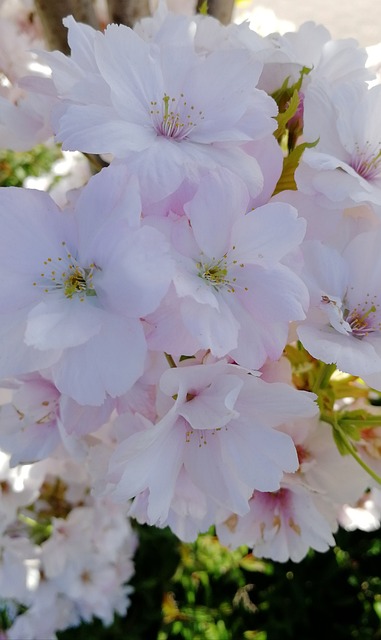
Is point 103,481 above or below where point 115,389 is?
below

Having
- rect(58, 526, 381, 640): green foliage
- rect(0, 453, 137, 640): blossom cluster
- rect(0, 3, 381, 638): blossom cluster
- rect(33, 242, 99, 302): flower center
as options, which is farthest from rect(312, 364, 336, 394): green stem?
rect(58, 526, 381, 640): green foliage

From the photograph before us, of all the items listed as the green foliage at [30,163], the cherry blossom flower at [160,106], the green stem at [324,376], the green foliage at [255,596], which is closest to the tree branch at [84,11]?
the cherry blossom flower at [160,106]

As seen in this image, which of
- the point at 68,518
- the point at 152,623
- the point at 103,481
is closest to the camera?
the point at 103,481

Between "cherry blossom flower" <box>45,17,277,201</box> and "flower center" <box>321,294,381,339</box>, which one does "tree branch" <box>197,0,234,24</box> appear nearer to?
"cherry blossom flower" <box>45,17,277,201</box>

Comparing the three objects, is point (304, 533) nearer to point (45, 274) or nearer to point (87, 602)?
point (45, 274)

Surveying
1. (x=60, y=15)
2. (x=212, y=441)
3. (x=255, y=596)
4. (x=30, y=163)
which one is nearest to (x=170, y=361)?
(x=212, y=441)

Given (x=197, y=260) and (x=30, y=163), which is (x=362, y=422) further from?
(x=30, y=163)

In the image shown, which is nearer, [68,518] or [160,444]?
[160,444]

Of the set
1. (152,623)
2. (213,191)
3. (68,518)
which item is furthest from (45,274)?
(152,623)
